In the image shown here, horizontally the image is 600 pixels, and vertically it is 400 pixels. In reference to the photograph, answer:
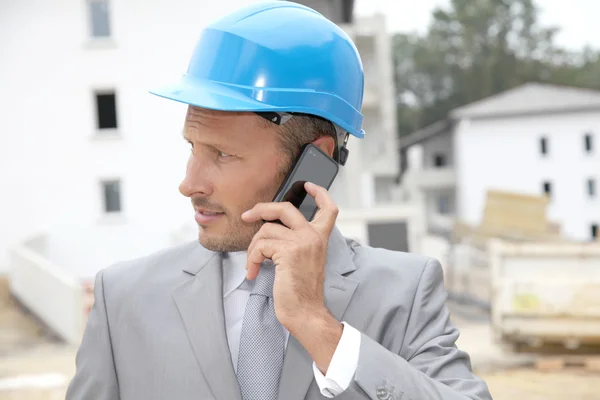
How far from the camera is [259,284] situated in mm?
1734

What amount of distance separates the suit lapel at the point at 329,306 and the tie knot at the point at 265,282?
12cm

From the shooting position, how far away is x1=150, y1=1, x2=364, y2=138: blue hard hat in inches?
65.4

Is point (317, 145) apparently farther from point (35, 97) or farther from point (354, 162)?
point (354, 162)

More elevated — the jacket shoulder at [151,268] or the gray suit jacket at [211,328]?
the jacket shoulder at [151,268]

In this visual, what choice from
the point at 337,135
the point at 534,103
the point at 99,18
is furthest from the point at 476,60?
the point at 337,135

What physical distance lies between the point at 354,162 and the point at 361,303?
27.2 meters

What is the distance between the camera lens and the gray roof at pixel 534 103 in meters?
53.0

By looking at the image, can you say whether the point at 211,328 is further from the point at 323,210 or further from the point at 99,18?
the point at 99,18

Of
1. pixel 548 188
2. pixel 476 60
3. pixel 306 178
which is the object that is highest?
pixel 476 60

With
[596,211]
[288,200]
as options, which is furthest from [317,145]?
[596,211]

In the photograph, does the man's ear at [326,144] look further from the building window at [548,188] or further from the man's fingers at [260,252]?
the building window at [548,188]

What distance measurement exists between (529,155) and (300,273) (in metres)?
54.8

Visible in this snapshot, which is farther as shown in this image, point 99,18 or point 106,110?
point 99,18

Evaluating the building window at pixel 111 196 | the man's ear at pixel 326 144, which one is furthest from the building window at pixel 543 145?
the man's ear at pixel 326 144
